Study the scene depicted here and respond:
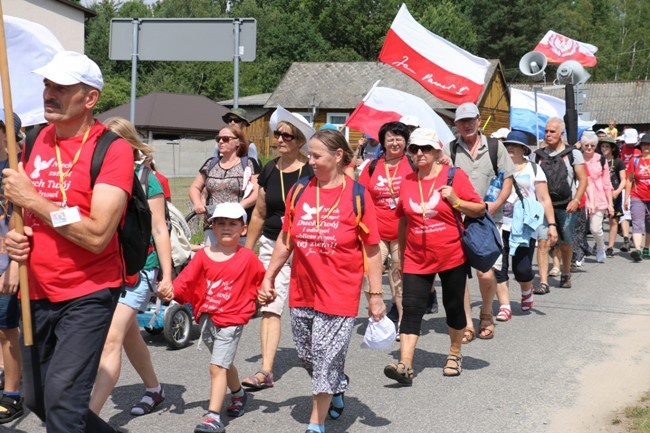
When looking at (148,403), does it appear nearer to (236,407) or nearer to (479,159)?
(236,407)

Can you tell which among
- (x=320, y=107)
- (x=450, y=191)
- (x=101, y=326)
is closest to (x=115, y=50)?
(x=450, y=191)

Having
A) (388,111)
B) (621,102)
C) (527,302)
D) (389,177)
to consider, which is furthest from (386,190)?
(621,102)

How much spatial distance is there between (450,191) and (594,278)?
644 centimetres

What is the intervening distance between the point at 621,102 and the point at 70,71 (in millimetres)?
67789

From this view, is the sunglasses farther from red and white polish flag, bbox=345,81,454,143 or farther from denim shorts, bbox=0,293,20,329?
red and white polish flag, bbox=345,81,454,143

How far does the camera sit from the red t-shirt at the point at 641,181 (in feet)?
46.0

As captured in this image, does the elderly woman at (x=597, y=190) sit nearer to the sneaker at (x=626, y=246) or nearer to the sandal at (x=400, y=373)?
the sneaker at (x=626, y=246)

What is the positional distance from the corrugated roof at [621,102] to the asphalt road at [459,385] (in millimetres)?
59901

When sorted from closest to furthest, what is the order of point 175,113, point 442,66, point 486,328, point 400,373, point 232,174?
point 400,373, point 232,174, point 486,328, point 442,66, point 175,113

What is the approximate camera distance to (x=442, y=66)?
12.5m

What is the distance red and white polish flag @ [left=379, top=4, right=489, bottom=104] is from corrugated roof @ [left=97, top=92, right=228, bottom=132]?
41.9m

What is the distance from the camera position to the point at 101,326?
3891mm

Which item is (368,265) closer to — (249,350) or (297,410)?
(297,410)

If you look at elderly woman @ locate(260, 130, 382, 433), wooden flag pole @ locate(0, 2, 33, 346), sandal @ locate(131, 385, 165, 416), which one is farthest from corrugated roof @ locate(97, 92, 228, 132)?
wooden flag pole @ locate(0, 2, 33, 346)
